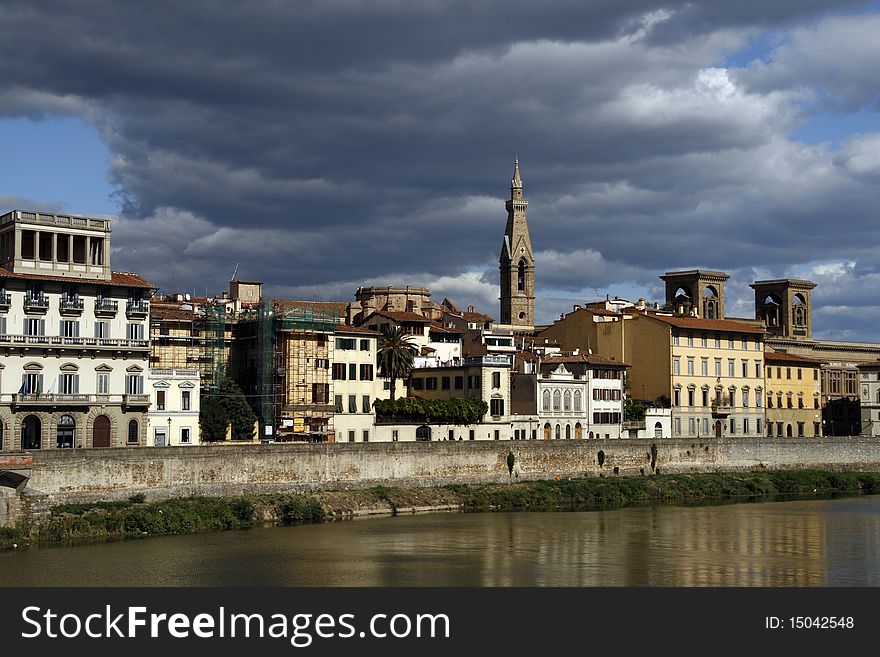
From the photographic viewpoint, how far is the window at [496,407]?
96000 mm

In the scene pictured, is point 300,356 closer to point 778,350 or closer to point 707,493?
point 707,493

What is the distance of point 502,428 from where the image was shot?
9619 cm

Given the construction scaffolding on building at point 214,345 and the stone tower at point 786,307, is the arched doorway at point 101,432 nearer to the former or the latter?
the construction scaffolding on building at point 214,345

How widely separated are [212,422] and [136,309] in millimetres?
10287

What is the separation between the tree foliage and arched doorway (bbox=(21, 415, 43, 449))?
27493mm

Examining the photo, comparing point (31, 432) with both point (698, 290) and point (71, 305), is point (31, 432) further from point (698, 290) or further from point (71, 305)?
point (698, 290)

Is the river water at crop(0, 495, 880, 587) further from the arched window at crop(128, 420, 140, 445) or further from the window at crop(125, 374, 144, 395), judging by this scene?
the window at crop(125, 374, 144, 395)

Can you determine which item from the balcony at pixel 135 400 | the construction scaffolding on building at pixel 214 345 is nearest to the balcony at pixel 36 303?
the balcony at pixel 135 400

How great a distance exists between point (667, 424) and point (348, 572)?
209ft

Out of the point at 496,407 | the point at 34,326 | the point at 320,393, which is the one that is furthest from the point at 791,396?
the point at 34,326

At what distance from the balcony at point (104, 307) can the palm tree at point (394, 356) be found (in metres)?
26.0

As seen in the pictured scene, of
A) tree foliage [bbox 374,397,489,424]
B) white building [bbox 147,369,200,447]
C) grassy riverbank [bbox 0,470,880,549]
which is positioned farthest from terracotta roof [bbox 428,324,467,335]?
white building [bbox 147,369,200,447]

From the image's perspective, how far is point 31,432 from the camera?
73.1 meters
